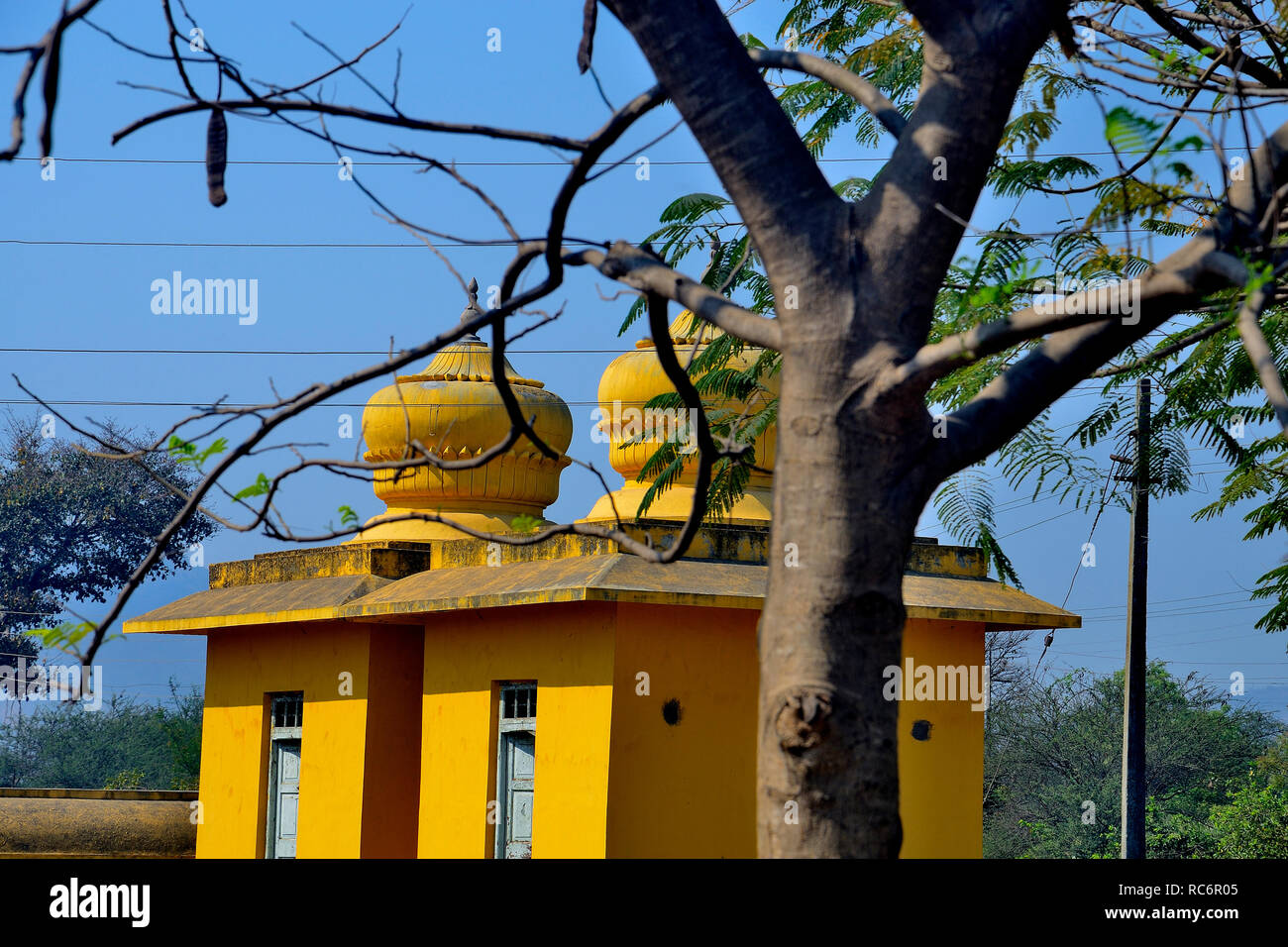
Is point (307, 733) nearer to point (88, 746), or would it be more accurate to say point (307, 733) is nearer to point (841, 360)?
point (841, 360)

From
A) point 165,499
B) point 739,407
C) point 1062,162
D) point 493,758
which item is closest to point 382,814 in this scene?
point 493,758

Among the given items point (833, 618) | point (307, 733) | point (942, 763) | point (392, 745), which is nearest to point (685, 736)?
point (942, 763)

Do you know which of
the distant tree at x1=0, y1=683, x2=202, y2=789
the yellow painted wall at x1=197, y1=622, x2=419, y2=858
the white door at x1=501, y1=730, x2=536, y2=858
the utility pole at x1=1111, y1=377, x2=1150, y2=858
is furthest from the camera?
the distant tree at x1=0, y1=683, x2=202, y2=789

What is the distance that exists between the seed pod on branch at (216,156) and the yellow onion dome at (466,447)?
1118 centimetres

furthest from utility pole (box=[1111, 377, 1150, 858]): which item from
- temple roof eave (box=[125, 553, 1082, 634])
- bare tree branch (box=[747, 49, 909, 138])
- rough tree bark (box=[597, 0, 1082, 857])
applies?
rough tree bark (box=[597, 0, 1082, 857])

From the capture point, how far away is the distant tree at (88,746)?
4953 cm

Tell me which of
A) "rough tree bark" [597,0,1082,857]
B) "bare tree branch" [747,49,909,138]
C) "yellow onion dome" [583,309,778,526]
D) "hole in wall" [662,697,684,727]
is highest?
"yellow onion dome" [583,309,778,526]

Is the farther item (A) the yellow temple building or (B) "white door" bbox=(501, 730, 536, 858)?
(B) "white door" bbox=(501, 730, 536, 858)

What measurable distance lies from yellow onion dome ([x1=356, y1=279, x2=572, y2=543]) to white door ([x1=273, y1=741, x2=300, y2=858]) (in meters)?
2.43

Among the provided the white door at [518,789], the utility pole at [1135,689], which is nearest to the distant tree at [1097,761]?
the utility pole at [1135,689]

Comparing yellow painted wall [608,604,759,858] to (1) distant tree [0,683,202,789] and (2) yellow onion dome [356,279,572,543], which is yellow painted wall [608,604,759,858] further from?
(1) distant tree [0,683,202,789]

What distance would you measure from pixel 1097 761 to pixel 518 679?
27.1 m

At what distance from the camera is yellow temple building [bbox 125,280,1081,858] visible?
1134 centimetres
